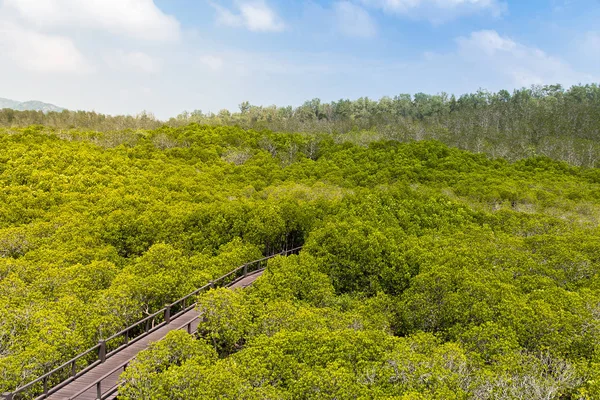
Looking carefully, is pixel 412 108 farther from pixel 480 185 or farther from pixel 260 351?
pixel 260 351

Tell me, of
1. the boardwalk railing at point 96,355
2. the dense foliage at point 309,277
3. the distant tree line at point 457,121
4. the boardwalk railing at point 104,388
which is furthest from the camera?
the distant tree line at point 457,121

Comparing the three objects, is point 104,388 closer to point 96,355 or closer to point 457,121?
point 96,355

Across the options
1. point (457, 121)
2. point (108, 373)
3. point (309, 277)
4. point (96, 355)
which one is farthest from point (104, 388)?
point (457, 121)

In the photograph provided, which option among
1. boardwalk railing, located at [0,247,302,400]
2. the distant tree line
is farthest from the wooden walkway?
the distant tree line

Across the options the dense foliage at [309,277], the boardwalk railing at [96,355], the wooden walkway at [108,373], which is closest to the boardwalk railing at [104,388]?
the wooden walkway at [108,373]

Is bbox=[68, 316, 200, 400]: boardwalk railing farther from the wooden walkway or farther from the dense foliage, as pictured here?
the dense foliage

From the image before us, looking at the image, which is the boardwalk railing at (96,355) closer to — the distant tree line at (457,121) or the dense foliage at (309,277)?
the dense foliage at (309,277)

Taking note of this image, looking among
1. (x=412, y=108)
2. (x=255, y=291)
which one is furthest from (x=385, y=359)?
(x=412, y=108)
